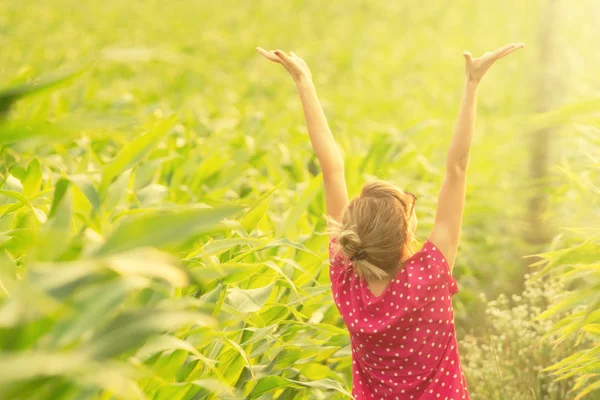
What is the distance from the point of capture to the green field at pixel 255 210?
1066mm

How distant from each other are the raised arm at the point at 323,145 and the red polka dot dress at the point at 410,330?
26 centimetres

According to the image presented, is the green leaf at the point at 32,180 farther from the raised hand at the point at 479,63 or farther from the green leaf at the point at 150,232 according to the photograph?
the green leaf at the point at 150,232

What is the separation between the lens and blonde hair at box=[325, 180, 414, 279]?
68.6 inches

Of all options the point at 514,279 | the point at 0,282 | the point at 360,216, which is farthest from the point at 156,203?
the point at 514,279

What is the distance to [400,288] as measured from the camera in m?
1.76

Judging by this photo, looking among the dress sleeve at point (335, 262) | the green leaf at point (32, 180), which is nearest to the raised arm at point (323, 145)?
the dress sleeve at point (335, 262)

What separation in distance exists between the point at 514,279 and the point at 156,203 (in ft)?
5.20

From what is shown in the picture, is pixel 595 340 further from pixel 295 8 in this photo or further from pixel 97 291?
pixel 295 8

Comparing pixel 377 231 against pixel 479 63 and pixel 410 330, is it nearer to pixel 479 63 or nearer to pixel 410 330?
pixel 410 330

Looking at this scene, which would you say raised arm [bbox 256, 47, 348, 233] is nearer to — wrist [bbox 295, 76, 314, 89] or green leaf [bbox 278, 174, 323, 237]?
wrist [bbox 295, 76, 314, 89]

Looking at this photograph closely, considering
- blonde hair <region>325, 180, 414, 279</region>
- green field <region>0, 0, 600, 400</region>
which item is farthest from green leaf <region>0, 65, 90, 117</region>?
blonde hair <region>325, 180, 414, 279</region>

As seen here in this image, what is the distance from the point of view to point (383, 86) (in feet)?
24.8

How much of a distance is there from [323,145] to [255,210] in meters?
0.26

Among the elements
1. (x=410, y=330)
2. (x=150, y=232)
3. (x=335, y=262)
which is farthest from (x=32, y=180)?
(x=150, y=232)
